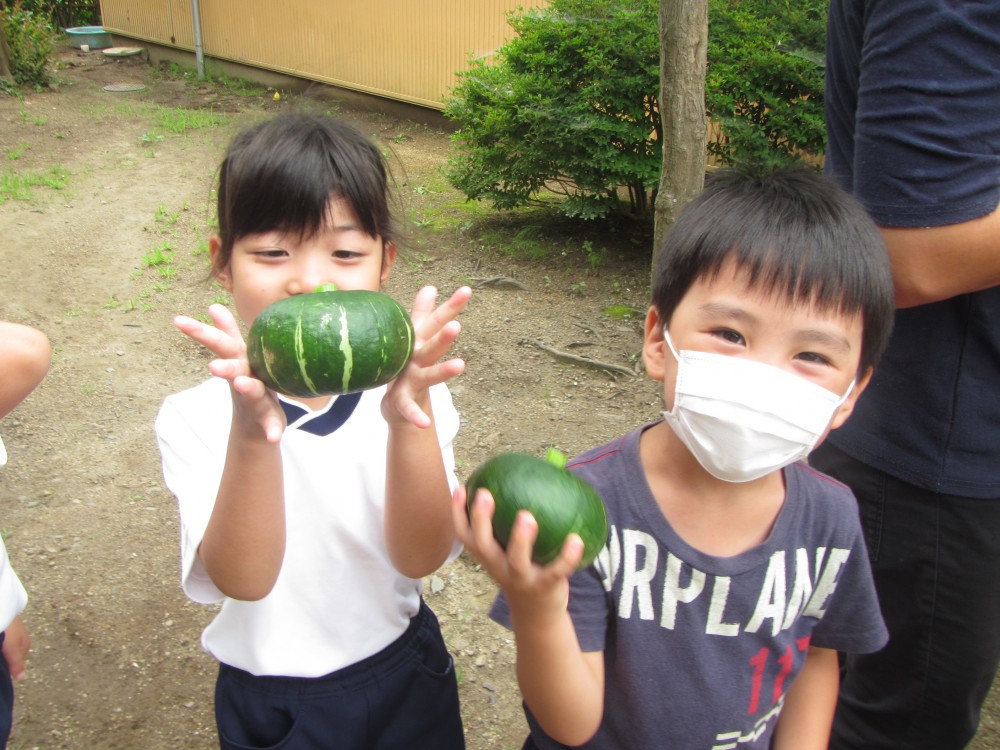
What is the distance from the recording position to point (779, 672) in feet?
6.14

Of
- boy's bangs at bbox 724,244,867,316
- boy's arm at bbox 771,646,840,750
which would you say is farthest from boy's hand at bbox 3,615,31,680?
boy's bangs at bbox 724,244,867,316

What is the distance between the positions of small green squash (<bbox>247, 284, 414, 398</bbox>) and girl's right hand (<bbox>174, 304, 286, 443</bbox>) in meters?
0.03

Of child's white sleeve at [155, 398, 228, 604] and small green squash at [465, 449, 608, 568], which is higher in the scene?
small green squash at [465, 449, 608, 568]

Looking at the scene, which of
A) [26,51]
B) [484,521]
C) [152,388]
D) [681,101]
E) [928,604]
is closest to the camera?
[484,521]

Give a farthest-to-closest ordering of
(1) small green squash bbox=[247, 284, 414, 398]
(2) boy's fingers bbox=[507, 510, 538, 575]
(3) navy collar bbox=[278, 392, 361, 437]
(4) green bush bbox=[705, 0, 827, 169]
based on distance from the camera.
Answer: (4) green bush bbox=[705, 0, 827, 169]
(3) navy collar bbox=[278, 392, 361, 437]
(1) small green squash bbox=[247, 284, 414, 398]
(2) boy's fingers bbox=[507, 510, 538, 575]

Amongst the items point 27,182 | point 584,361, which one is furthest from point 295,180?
point 27,182

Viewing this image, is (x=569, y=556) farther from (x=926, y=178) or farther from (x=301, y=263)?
(x=926, y=178)

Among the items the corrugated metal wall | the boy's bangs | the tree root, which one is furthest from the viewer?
the corrugated metal wall

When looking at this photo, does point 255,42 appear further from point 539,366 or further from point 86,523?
point 86,523

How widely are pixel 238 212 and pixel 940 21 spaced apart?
1.64 meters

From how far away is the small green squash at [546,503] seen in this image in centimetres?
154

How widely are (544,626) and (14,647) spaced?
1613 mm

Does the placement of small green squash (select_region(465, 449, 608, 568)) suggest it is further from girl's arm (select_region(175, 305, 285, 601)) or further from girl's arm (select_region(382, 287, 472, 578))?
girl's arm (select_region(175, 305, 285, 601))

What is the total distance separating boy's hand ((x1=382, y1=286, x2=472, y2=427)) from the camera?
1.67m
